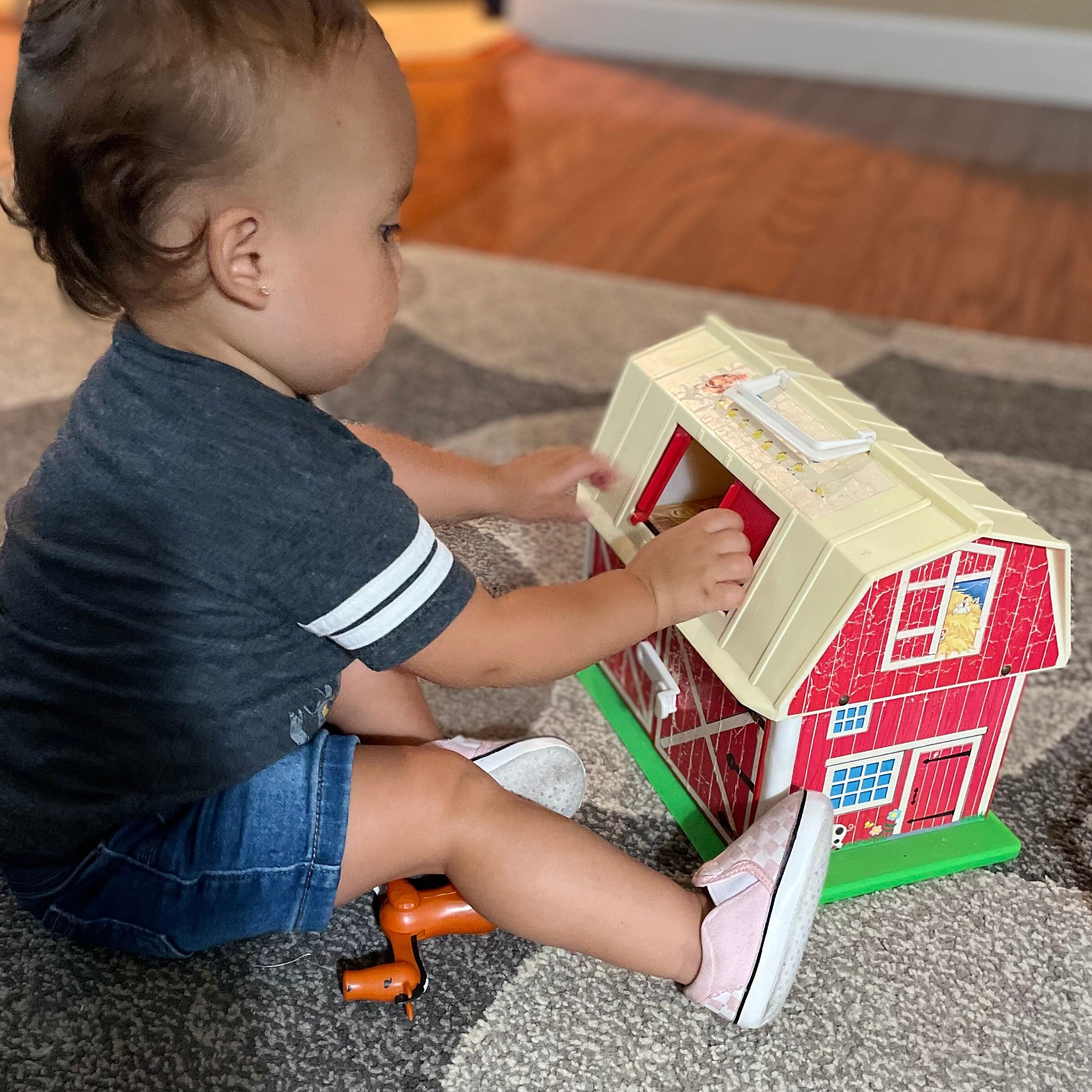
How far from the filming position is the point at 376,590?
619 mm

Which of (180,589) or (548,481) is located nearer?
(180,589)

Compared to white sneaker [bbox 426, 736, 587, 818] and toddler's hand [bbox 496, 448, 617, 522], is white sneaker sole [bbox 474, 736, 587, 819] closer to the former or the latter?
white sneaker [bbox 426, 736, 587, 818]

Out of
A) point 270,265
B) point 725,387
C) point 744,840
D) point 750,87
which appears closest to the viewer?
point 270,265

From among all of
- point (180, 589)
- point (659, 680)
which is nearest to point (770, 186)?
point (659, 680)

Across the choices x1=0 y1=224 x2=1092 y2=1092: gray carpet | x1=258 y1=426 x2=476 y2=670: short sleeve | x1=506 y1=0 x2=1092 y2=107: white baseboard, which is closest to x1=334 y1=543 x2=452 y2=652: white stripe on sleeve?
x1=258 y1=426 x2=476 y2=670: short sleeve

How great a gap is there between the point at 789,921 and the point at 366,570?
30cm

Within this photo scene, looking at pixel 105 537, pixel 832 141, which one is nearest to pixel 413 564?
pixel 105 537

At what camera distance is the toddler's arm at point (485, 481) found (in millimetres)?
850

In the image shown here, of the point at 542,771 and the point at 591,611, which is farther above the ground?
the point at 591,611

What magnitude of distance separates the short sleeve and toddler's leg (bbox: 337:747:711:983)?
8 cm

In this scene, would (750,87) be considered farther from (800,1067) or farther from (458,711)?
(800,1067)

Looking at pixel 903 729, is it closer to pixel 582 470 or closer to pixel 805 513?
pixel 805 513

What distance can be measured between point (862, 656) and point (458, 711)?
34 centimetres

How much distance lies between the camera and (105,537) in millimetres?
615
